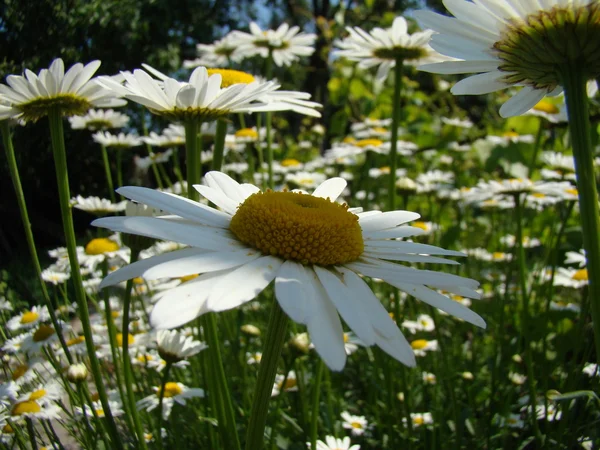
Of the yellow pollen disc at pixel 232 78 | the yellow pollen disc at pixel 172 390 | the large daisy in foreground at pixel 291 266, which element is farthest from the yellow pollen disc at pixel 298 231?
the yellow pollen disc at pixel 172 390

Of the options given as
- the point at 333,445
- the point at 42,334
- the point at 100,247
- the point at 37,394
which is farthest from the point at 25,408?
the point at 333,445

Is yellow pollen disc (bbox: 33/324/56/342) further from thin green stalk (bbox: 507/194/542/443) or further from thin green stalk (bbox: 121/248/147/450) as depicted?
thin green stalk (bbox: 507/194/542/443)

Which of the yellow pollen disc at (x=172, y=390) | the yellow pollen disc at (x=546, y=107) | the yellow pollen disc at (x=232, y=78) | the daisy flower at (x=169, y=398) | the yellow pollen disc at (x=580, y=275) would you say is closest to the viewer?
the yellow pollen disc at (x=232, y=78)

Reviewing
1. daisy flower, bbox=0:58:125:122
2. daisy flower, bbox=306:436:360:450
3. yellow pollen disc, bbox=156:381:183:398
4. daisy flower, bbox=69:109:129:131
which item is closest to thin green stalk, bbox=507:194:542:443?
daisy flower, bbox=306:436:360:450

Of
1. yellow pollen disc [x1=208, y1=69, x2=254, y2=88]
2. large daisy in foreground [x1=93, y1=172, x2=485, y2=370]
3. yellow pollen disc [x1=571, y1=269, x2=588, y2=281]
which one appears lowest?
yellow pollen disc [x1=571, y1=269, x2=588, y2=281]

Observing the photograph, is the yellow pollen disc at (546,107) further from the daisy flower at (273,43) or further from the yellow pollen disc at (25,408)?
the yellow pollen disc at (25,408)
